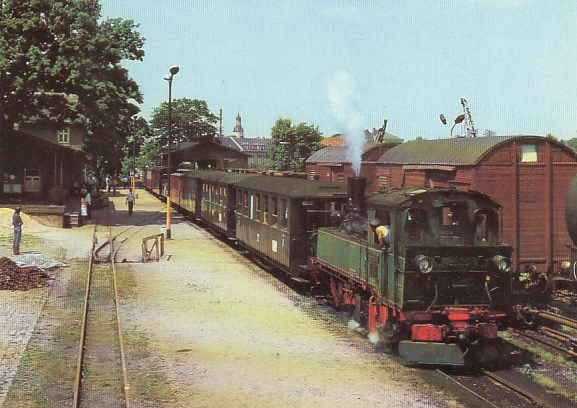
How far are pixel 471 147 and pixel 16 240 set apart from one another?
50.7 ft

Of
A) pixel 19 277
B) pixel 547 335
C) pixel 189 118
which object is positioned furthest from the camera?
pixel 189 118

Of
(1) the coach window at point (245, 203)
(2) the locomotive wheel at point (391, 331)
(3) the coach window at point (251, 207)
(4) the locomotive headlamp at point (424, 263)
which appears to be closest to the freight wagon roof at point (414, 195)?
(4) the locomotive headlamp at point (424, 263)

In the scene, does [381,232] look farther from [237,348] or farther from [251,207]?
[251,207]

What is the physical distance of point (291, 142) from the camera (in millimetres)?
63344

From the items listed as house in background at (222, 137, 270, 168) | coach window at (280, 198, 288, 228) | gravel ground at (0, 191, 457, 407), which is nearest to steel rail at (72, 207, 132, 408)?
gravel ground at (0, 191, 457, 407)

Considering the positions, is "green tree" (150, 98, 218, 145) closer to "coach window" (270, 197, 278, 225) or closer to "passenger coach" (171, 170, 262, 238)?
"passenger coach" (171, 170, 262, 238)

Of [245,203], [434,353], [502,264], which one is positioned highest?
[245,203]

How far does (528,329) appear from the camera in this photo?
43.3 ft

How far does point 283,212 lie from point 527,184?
20.5 feet

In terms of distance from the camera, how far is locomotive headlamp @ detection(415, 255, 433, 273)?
32.0 ft

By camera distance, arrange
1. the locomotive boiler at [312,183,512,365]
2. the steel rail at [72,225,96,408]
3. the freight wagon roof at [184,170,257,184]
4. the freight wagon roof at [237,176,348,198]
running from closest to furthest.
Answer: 1. the steel rail at [72,225,96,408]
2. the locomotive boiler at [312,183,512,365]
3. the freight wagon roof at [237,176,348,198]
4. the freight wagon roof at [184,170,257,184]

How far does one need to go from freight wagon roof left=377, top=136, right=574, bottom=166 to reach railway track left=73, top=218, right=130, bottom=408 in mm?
9378

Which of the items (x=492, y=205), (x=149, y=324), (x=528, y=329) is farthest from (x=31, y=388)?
(x=528, y=329)

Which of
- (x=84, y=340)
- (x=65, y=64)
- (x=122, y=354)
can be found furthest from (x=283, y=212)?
(x=65, y=64)
